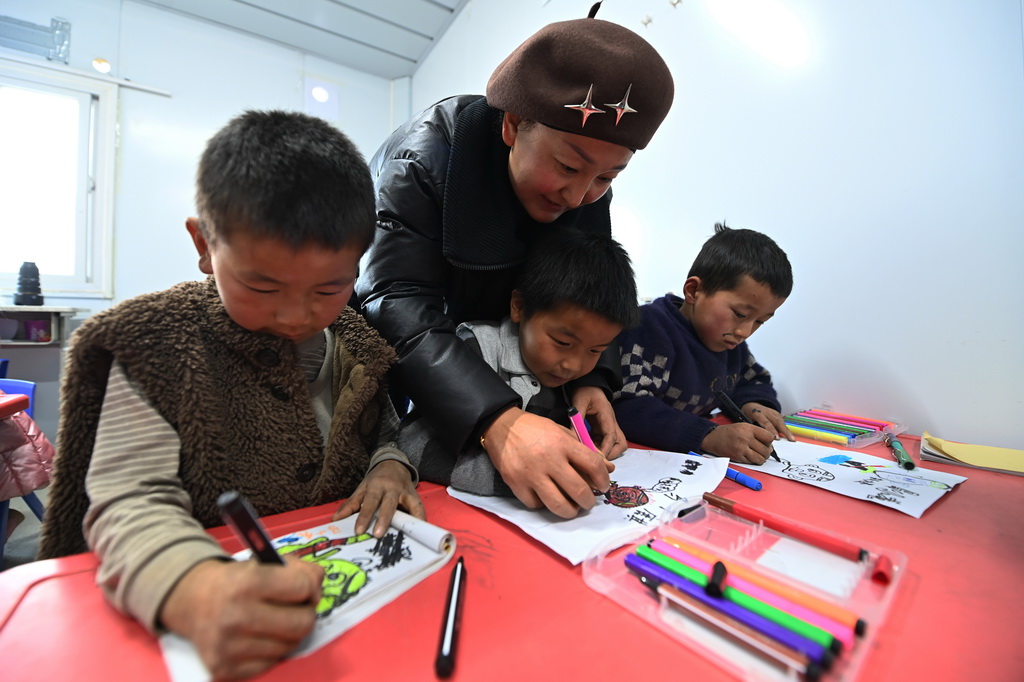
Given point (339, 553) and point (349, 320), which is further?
point (349, 320)

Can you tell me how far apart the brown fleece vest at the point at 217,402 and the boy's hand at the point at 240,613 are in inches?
8.3

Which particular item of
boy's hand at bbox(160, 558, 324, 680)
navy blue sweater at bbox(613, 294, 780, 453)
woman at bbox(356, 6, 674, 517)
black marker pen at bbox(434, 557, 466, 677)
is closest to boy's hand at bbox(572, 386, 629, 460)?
woman at bbox(356, 6, 674, 517)

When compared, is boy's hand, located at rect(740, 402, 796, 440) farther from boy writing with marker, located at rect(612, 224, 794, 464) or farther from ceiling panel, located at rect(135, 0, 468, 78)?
ceiling panel, located at rect(135, 0, 468, 78)

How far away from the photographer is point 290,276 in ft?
1.55

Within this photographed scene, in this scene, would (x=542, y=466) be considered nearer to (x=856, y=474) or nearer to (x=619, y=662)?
(x=619, y=662)

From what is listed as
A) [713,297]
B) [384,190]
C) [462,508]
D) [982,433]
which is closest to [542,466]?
[462,508]

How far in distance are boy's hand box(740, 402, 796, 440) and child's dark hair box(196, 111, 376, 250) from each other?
978 millimetres

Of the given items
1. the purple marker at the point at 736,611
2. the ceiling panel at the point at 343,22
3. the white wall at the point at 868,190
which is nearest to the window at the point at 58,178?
the ceiling panel at the point at 343,22

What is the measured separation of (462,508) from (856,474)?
676 millimetres

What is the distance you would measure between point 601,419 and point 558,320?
20 centimetres

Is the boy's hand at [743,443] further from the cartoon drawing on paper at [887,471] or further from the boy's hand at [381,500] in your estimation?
the boy's hand at [381,500]

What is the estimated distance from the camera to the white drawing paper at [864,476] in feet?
2.17

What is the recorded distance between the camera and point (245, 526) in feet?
0.99

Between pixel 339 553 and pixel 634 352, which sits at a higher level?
pixel 634 352
